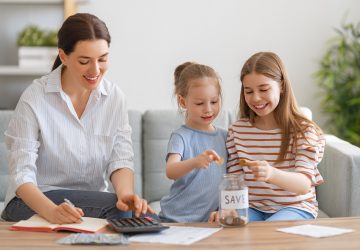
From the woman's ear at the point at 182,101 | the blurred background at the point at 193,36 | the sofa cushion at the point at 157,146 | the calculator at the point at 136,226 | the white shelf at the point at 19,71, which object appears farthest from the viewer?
the blurred background at the point at 193,36

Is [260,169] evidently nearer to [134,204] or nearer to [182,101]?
[134,204]

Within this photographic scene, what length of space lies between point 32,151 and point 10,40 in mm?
2000

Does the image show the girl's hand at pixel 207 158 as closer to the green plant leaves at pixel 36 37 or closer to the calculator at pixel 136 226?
the calculator at pixel 136 226

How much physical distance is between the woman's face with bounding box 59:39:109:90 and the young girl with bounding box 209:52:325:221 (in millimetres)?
503

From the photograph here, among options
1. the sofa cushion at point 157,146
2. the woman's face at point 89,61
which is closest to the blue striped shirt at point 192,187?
the woman's face at point 89,61

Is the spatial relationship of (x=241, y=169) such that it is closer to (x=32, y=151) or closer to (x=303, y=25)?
(x=32, y=151)

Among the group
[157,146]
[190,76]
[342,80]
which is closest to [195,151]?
[190,76]

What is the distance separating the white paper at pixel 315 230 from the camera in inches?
75.5

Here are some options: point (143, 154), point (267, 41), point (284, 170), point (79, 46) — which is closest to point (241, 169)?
point (284, 170)

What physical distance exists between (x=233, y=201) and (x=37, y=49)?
2.27 metres

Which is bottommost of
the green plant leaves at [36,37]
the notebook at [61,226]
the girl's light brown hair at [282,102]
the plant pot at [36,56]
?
the notebook at [61,226]

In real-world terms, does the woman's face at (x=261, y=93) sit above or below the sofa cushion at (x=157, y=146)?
above

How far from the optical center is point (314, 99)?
435cm

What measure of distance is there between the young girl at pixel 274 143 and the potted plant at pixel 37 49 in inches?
68.1
